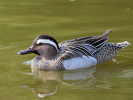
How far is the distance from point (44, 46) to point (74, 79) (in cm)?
149

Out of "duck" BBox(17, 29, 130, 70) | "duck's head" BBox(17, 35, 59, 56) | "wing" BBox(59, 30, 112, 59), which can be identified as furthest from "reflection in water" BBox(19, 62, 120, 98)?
"duck's head" BBox(17, 35, 59, 56)

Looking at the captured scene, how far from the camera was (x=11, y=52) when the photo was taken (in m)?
12.9

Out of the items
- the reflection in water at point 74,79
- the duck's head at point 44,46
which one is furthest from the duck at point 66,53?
the reflection in water at point 74,79

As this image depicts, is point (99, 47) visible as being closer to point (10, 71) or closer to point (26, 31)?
point (10, 71)

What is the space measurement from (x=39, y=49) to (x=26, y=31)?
321cm

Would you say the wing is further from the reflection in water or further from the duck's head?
the reflection in water

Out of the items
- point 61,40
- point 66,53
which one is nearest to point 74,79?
point 66,53

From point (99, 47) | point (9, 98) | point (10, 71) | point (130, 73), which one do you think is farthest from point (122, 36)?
point (9, 98)

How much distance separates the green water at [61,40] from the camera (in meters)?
9.81

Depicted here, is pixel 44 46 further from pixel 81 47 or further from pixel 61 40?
pixel 61 40

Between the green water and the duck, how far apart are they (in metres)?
0.20

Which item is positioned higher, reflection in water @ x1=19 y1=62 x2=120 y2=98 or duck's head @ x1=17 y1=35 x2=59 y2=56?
duck's head @ x1=17 y1=35 x2=59 y2=56

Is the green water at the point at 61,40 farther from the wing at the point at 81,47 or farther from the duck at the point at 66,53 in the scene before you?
the wing at the point at 81,47

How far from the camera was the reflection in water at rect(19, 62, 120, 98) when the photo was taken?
10133 mm
